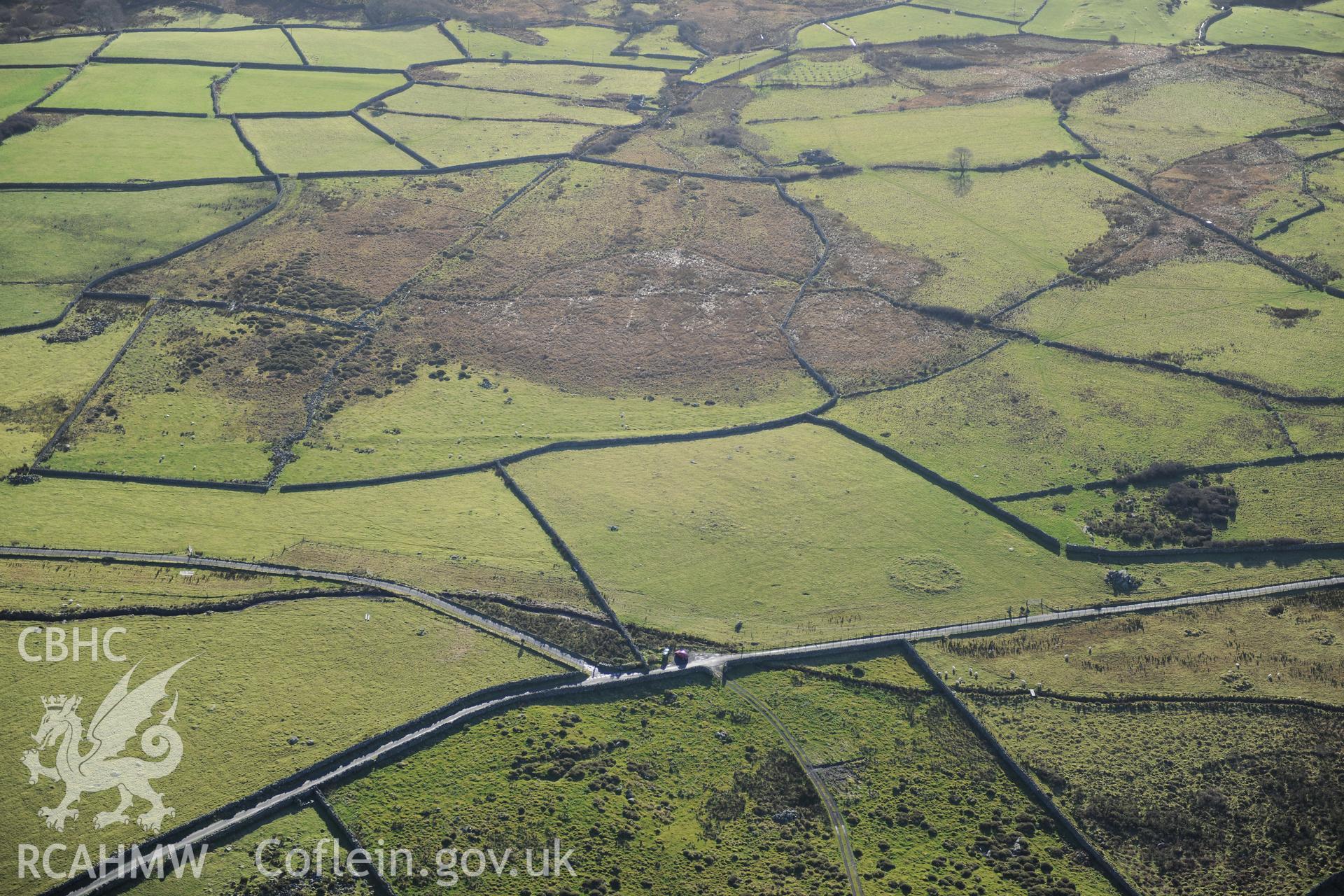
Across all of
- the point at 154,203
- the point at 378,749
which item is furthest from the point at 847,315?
the point at 154,203

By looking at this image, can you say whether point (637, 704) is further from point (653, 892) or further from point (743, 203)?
point (743, 203)

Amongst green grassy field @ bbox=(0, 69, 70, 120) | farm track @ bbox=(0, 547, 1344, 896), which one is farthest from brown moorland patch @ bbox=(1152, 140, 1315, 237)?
green grassy field @ bbox=(0, 69, 70, 120)

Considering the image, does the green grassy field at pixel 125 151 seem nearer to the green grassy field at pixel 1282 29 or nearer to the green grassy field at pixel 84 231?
the green grassy field at pixel 84 231

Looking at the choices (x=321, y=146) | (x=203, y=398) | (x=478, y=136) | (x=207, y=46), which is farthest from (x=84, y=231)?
(x=207, y=46)

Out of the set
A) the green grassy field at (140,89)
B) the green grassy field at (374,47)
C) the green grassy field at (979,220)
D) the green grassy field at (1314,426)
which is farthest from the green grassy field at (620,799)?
the green grassy field at (374,47)

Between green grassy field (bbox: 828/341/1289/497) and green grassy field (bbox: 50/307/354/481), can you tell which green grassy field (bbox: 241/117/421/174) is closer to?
green grassy field (bbox: 50/307/354/481)

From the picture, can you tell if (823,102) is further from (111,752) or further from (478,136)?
(111,752)
